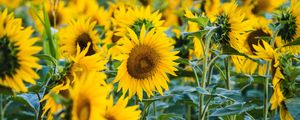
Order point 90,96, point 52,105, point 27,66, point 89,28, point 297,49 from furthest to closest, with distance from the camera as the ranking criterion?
point 89,28 < point 297,49 < point 52,105 < point 27,66 < point 90,96

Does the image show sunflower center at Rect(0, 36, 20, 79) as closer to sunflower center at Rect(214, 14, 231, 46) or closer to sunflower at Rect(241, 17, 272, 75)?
sunflower center at Rect(214, 14, 231, 46)

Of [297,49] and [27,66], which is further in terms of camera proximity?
[297,49]

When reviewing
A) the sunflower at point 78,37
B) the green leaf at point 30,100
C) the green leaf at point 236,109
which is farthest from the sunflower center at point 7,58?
the sunflower at point 78,37

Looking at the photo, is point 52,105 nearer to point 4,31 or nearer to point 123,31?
point 4,31

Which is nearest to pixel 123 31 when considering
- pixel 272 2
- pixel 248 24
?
pixel 248 24

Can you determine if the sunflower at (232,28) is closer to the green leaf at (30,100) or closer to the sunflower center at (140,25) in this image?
the sunflower center at (140,25)

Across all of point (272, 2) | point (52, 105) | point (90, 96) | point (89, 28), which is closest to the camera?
point (90, 96)

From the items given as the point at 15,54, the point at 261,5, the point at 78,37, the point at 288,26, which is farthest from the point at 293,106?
the point at 261,5

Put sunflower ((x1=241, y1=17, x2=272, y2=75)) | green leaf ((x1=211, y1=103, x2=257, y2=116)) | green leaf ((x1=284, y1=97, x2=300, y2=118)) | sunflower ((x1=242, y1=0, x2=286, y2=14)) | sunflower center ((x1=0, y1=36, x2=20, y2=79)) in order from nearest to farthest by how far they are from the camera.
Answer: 1. sunflower center ((x1=0, y1=36, x2=20, y2=79))
2. green leaf ((x1=284, y1=97, x2=300, y2=118))
3. green leaf ((x1=211, y1=103, x2=257, y2=116))
4. sunflower ((x1=241, y1=17, x2=272, y2=75))
5. sunflower ((x1=242, y1=0, x2=286, y2=14))

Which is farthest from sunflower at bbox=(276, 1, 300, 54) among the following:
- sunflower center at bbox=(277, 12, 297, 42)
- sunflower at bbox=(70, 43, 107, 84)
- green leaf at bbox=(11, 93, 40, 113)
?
green leaf at bbox=(11, 93, 40, 113)
